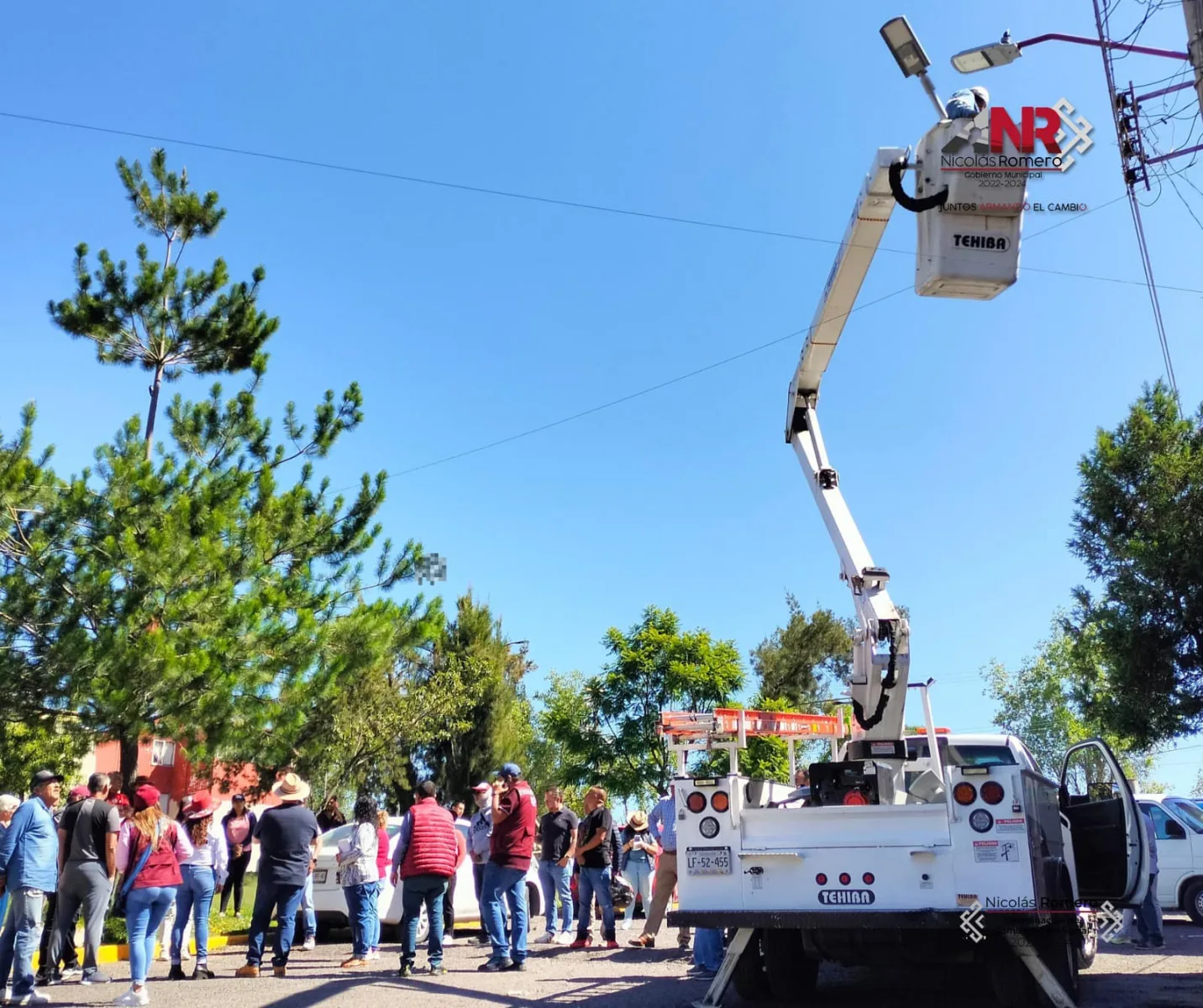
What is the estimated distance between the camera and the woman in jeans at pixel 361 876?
31.6ft

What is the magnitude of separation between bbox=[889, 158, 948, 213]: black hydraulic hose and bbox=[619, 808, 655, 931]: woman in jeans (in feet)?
29.3

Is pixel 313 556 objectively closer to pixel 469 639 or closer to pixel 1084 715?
pixel 1084 715

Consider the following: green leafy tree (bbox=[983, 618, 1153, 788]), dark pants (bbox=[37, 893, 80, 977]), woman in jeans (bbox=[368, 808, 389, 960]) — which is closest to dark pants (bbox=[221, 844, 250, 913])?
woman in jeans (bbox=[368, 808, 389, 960])

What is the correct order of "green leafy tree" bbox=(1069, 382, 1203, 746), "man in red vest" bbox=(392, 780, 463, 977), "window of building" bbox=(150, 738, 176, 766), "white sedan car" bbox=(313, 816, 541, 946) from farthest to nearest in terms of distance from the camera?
"window of building" bbox=(150, 738, 176, 766), "green leafy tree" bbox=(1069, 382, 1203, 746), "white sedan car" bbox=(313, 816, 541, 946), "man in red vest" bbox=(392, 780, 463, 977)

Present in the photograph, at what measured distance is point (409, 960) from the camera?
909 cm

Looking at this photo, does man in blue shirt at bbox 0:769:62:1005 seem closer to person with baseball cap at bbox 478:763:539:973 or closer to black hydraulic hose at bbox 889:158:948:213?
person with baseball cap at bbox 478:763:539:973

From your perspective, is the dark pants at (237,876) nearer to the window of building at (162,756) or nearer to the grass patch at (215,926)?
the grass patch at (215,926)

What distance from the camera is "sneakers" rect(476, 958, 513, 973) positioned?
930cm

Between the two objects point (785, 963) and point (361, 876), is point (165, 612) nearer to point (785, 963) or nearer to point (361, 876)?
point (361, 876)

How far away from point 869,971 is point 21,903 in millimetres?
6962

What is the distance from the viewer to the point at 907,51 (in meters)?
7.46

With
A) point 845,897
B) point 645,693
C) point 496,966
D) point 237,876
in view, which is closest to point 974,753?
point 845,897

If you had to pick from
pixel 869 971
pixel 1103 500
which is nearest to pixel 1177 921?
pixel 869 971

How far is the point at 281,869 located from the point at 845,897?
200 inches
